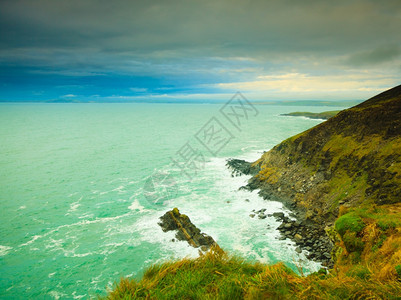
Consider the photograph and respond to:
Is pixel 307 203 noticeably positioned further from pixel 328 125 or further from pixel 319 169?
pixel 328 125

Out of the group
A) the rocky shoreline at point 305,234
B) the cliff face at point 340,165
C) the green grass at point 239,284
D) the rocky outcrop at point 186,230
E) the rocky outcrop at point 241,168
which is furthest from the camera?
the rocky outcrop at point 241,168

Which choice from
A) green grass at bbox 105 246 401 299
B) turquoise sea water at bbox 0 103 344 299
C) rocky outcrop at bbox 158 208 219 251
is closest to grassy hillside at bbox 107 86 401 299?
green grass at bbox 105 246 401 299

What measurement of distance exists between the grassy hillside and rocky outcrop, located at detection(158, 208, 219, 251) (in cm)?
987

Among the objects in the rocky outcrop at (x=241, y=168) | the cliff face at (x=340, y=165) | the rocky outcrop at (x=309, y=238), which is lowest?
the rocky outcrop at (x=309, y=238)

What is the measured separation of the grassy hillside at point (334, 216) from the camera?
498 centimetres

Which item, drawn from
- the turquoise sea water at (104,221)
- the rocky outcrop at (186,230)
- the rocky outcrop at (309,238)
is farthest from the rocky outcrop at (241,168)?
the rocky outcrop at (186,230)

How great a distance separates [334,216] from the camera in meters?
20.5

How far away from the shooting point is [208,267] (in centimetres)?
658

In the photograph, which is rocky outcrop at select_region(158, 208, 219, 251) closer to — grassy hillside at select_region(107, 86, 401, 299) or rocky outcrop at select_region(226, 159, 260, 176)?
grassy hillside at select_region(107, 86, 401, 299)

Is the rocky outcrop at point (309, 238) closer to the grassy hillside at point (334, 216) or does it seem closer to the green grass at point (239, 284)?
the grassy hillside at point (334, 216)

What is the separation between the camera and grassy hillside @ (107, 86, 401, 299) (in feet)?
16.3

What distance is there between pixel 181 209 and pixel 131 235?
7.03m

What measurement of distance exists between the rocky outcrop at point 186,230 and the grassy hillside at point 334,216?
9.87m

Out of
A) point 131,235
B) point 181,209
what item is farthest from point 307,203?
point 131,235
